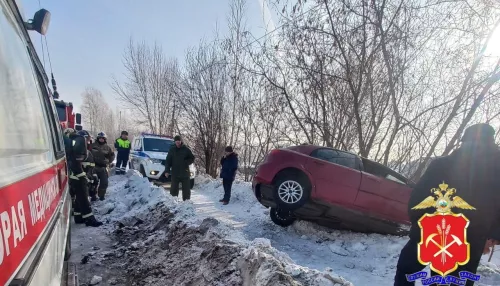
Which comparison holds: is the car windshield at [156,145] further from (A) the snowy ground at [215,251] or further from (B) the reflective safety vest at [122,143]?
(A) the snowy ground at [215,251]

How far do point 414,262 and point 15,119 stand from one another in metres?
2.71

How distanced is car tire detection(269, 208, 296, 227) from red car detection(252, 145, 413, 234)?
0.58 metres

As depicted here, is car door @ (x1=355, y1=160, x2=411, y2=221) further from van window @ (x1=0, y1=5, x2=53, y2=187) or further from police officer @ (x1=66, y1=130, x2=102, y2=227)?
van window @ (x1=0, y1=5, x2=53, y2=187)

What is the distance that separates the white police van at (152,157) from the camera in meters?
13.2

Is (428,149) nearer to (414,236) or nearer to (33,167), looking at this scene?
(414,236)

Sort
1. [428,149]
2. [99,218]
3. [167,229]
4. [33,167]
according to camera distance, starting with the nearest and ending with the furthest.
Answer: [33,167] < [167,229] < [99,218] < [428,149]

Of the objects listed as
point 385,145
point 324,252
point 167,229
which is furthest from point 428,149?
point 167,229

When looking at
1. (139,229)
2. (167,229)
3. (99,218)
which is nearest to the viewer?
(167,229)

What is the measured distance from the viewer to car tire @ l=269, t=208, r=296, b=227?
6930 mm

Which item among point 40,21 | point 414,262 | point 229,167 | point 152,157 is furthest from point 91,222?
point 152,157

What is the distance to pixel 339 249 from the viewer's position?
5.91m

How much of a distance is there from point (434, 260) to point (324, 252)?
12.0 feet

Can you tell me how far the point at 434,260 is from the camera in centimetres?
238

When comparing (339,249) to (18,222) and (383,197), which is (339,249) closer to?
(383,197)
